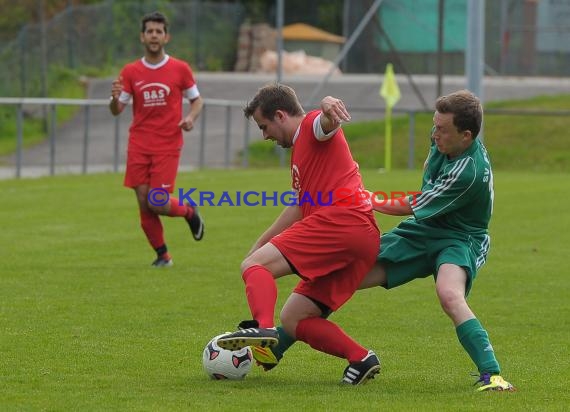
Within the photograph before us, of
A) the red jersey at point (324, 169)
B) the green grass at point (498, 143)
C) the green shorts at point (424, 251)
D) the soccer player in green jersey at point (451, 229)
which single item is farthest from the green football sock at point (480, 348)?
the green grass at point (498, 143)

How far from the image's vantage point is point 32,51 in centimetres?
3328

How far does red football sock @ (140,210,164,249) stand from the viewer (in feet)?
37.1

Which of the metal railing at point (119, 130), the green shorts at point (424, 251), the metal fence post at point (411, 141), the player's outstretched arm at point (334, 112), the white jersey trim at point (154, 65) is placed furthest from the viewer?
the metal fence post at point (411, 141)

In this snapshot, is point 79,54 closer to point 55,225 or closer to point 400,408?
point 55,225

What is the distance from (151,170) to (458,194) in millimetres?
5381

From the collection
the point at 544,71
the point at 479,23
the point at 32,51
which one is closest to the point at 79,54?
the point at 32,51

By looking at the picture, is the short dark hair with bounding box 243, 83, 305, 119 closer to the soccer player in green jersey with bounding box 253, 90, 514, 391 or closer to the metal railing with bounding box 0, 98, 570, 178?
the soccer player in green jersey with bounding box 253, 90, 514, 391

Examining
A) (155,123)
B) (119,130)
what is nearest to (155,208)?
(155,123)

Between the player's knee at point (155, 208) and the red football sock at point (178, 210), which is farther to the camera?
the red football sock at point (178, 210)

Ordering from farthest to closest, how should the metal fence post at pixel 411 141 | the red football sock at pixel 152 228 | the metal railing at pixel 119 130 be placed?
the metal fence post at pixel 411 141
the metal railing at pixel 119 130
the red football sock at pixel 152 228

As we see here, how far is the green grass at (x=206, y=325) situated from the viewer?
613 cm

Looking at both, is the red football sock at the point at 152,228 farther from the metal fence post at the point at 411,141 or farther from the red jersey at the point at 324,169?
the metal fence post at the point at 411,141

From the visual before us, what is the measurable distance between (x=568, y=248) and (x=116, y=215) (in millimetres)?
5704

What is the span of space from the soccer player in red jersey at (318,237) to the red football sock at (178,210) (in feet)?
16.3
